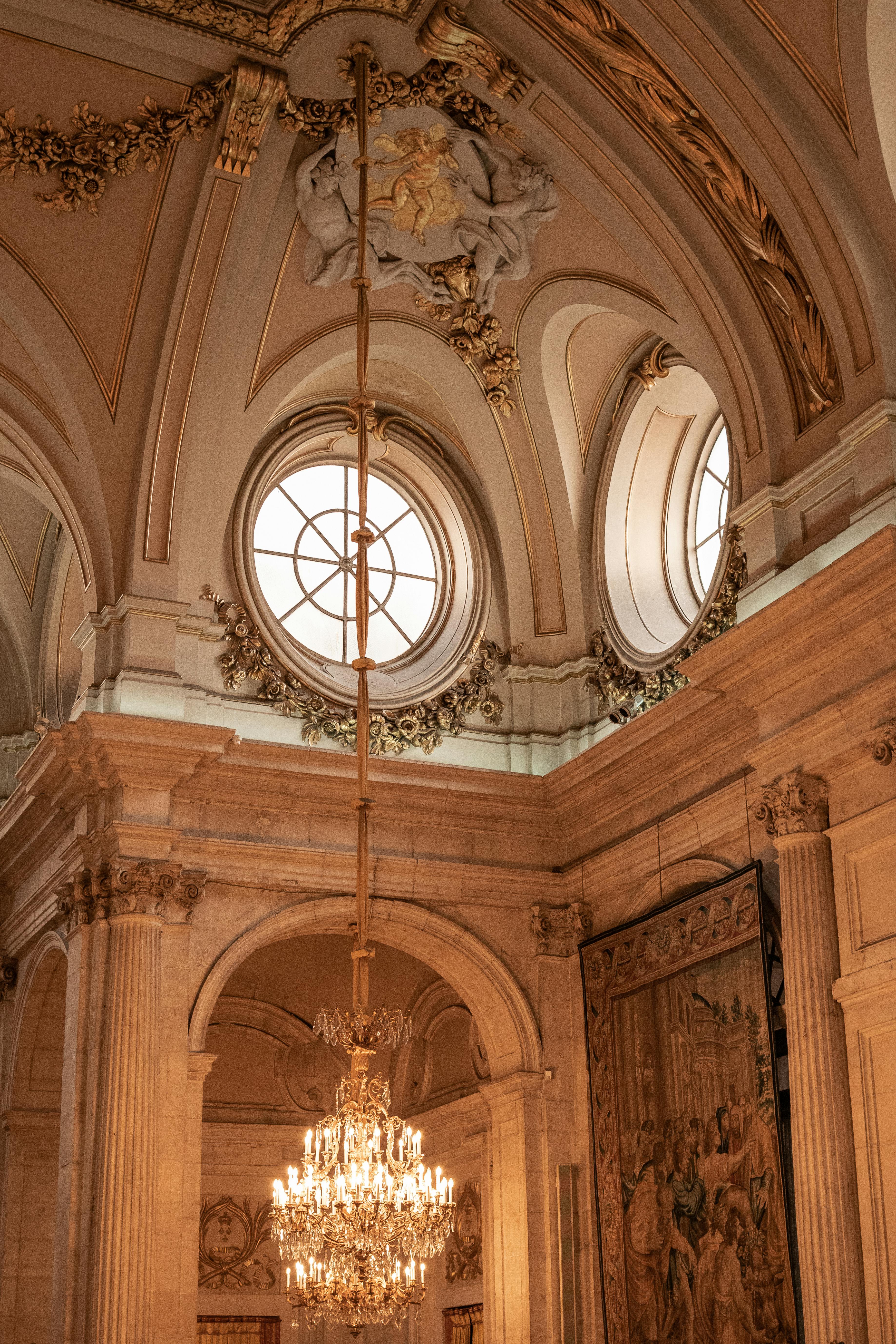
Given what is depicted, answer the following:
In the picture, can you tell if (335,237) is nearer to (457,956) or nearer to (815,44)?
(815,44)

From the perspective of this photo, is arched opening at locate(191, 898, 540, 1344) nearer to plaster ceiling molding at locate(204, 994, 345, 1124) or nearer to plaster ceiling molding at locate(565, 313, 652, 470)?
plaster ceiling molding at locate(204, 994, 345, 1124)

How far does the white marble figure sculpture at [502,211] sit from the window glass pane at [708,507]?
7.36 feet

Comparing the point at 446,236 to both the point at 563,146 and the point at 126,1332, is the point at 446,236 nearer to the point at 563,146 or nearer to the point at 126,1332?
the point at 563,146

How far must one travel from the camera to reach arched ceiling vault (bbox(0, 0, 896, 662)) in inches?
388

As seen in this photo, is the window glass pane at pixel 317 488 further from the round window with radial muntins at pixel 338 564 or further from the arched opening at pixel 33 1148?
the arched opening at pixel 33 1148

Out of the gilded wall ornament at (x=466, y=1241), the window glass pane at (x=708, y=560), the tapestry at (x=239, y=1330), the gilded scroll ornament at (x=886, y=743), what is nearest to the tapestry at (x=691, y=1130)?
the gilded scroll ornament at (x=886, y=743)

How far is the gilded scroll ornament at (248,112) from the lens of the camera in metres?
10.8

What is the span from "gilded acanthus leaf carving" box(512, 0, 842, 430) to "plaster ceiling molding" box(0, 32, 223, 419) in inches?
95.7

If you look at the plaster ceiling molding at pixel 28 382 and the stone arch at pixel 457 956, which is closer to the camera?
the plaster ceiling molding at pixel 28 382

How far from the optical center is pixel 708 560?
13.2 meters

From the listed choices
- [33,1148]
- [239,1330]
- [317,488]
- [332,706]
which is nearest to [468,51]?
[317,488]

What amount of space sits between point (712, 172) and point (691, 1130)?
622 centimetres

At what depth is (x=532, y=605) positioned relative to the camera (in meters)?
13.9

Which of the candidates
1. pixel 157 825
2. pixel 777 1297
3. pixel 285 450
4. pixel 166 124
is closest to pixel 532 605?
pixel 285 450
